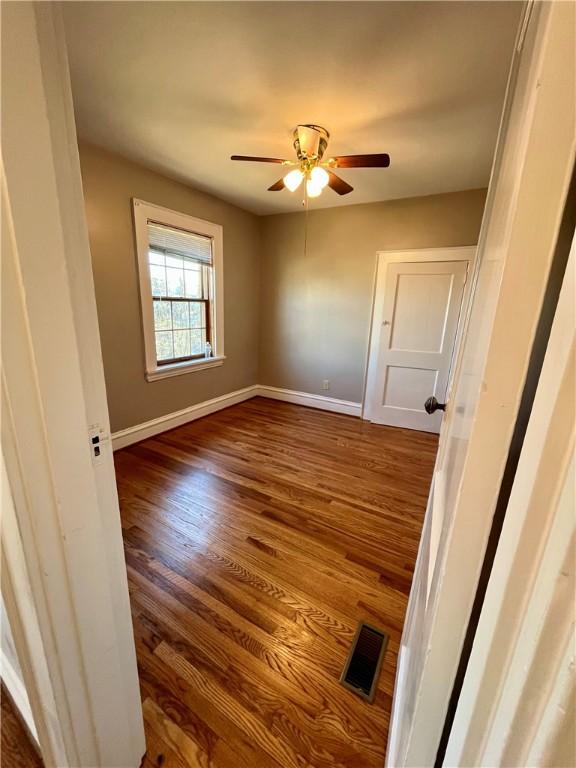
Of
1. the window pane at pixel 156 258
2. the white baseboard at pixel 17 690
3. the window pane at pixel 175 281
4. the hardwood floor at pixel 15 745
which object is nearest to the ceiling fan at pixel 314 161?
the window pane at pixel 156 258

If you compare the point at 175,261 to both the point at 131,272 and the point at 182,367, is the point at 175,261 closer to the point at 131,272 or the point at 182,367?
the point at 131,272

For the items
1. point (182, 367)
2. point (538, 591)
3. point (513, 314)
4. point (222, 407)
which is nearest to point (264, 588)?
point (538, 591)

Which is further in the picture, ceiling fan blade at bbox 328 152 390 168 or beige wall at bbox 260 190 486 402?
beige wall at bbox 260 190 486 402

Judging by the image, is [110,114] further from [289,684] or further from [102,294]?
[289,684]

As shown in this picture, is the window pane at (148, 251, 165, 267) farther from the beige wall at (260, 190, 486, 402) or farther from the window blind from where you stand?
the beige wall at (260, 190, 486, 402)

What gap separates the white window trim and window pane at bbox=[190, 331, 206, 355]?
12 centimetres

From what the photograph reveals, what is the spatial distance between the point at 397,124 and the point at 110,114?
5.79 feet

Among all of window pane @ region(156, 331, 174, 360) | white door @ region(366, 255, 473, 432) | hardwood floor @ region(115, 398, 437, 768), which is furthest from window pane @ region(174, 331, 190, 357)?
white door @ region(366, 255, 473, 432)

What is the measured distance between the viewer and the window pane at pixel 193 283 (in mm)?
3275

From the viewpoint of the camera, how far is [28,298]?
52 centimetres

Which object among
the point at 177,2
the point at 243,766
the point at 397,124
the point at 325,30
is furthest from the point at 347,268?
the point at 243,766

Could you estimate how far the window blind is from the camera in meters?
2.83

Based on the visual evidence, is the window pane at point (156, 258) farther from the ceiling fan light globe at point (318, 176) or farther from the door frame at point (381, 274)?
the door frame at point (381, 274)

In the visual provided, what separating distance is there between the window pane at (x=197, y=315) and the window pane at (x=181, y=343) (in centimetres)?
15
